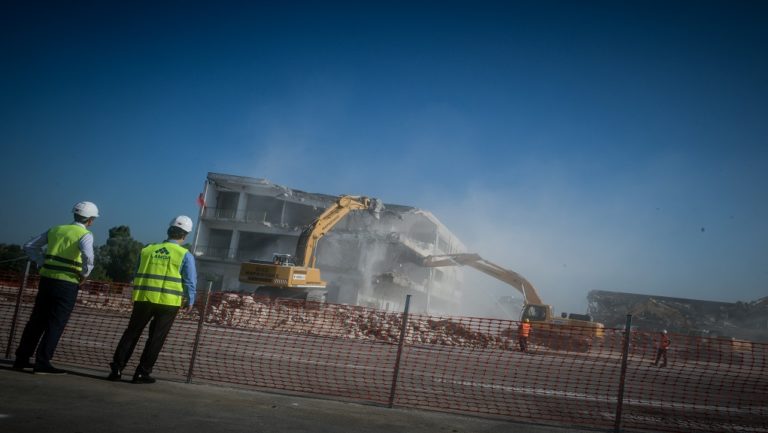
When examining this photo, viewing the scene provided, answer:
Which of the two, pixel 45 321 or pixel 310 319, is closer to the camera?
pixel 45 321

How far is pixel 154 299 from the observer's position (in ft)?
15.6

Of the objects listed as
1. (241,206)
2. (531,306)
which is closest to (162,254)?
(531,306)

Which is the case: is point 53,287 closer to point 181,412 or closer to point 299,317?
point 181,412

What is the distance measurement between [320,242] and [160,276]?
94.4ft

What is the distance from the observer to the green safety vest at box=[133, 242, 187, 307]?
15.6 feet

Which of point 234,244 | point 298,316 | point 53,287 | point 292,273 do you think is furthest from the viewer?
point 234,244

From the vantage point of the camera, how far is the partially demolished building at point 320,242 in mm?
31828

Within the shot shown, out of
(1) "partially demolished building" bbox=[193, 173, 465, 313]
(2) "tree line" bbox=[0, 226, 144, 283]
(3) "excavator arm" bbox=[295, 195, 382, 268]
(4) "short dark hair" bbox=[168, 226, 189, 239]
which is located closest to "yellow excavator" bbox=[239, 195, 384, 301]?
(3) "excavator arm" bbox=[295, 195, 382, 268]

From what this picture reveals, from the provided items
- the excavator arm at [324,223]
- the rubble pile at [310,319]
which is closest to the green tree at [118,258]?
the excavator arm at [324,223]

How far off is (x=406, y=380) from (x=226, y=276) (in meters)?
30.5

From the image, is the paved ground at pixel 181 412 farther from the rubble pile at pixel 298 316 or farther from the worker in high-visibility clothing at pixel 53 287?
the rubble pile at pixel 298 316

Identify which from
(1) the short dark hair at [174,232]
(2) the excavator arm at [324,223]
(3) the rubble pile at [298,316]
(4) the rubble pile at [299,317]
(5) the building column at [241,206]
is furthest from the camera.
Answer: (5) the building column at [241,206]

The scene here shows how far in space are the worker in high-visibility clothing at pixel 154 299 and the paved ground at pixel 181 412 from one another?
0.24 meters

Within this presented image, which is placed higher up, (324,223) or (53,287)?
(324,223)
